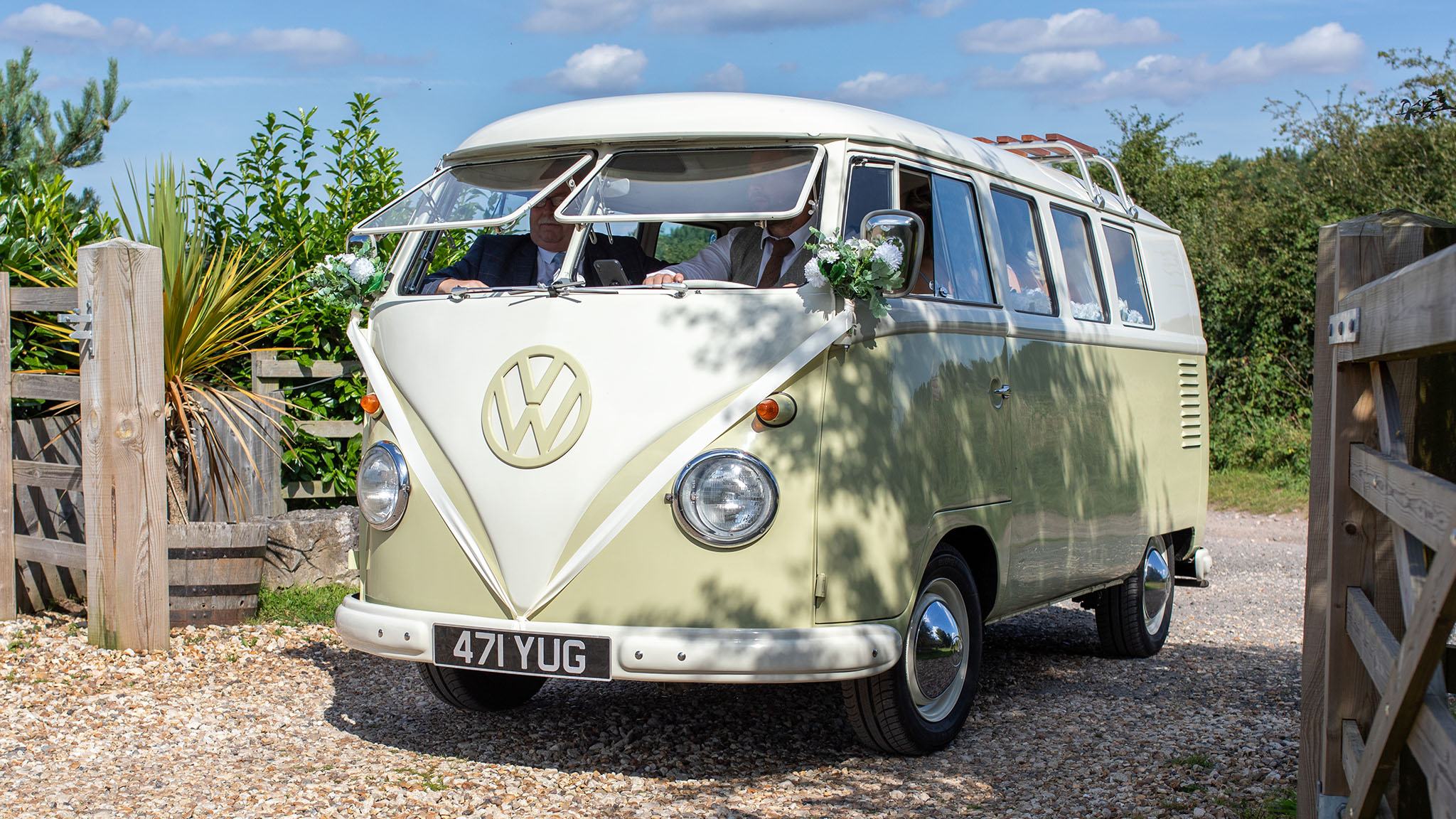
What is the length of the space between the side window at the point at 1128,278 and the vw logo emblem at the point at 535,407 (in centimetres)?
363

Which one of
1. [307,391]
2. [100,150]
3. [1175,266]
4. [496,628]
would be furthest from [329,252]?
[100,150]

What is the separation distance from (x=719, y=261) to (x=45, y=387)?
400 centimetres

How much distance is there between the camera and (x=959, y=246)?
5.08 metres

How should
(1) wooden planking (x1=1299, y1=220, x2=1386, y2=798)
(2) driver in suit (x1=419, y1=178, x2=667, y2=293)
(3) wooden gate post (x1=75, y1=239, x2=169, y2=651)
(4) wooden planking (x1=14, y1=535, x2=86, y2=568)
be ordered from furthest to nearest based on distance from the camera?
(4) wooden planking (x1=14, y1=535, x2=86, y2=568) < (3) wooden gate post (x1=75, y1=239, x2=169, y2=651) < (2) driver in suit (x1=419, y1=178, x2=667, y2=293) < (1) wooden planking (x1=1299, y1=220, x2=1386, y2=798)

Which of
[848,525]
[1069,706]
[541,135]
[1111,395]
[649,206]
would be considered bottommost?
[1069,706]

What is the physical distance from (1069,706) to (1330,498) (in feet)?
8.25

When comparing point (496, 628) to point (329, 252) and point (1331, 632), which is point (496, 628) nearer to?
point (1331, 632)

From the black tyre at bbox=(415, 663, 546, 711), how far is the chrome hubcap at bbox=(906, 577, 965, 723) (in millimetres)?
1535

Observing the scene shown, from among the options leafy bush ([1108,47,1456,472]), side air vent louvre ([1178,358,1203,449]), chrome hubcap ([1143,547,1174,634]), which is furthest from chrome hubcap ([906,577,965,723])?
leafy bush ([1108,47,1456,472])

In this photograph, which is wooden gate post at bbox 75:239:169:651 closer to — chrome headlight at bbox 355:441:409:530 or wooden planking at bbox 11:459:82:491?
wooden planking at bbox 11:459:82:491

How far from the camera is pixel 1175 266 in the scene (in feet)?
25.7

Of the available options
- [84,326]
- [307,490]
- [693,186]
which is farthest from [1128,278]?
[84,326]

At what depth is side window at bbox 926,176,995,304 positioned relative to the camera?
16.2 ft

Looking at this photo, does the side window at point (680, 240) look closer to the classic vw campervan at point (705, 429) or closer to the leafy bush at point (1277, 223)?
the classic vw campervan at point (705, 429)
